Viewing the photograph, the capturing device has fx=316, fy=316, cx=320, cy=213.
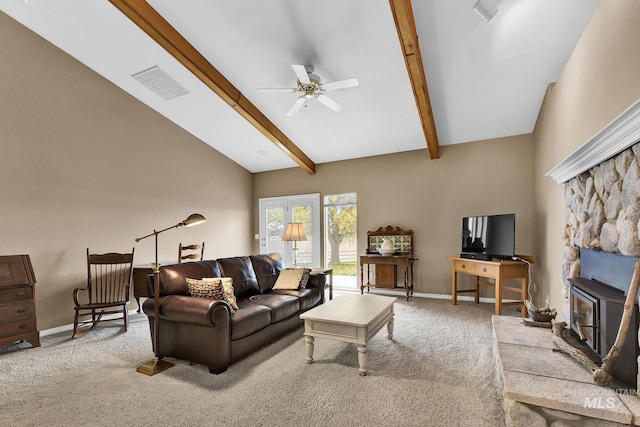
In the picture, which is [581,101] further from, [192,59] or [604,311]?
[192,59]

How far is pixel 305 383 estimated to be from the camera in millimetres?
2508

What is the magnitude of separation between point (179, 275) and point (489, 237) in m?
4.16

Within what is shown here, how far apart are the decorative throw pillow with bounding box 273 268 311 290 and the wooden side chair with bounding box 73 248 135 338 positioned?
1.90 meters

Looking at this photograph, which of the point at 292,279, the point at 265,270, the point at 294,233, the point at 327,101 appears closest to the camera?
the point at 327,101

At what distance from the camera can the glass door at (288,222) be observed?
21.9 feet

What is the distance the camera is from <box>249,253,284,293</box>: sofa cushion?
13.7 ft

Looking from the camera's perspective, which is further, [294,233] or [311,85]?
[294,233]

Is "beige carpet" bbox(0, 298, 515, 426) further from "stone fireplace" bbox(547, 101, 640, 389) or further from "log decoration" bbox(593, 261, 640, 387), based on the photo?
"stone fireplace" bbox(547, 101, 640, 389)

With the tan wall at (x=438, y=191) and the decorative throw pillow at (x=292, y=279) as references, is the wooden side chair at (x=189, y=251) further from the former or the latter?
the tan wall at (x=438, y=191)

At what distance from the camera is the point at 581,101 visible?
2.88 meters

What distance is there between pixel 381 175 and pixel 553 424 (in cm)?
476

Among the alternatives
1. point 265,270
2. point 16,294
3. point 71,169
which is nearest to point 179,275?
point 265,270

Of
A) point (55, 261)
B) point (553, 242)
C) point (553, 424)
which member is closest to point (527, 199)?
point (553, 242)

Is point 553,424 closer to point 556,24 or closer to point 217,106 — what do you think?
point 556,24
